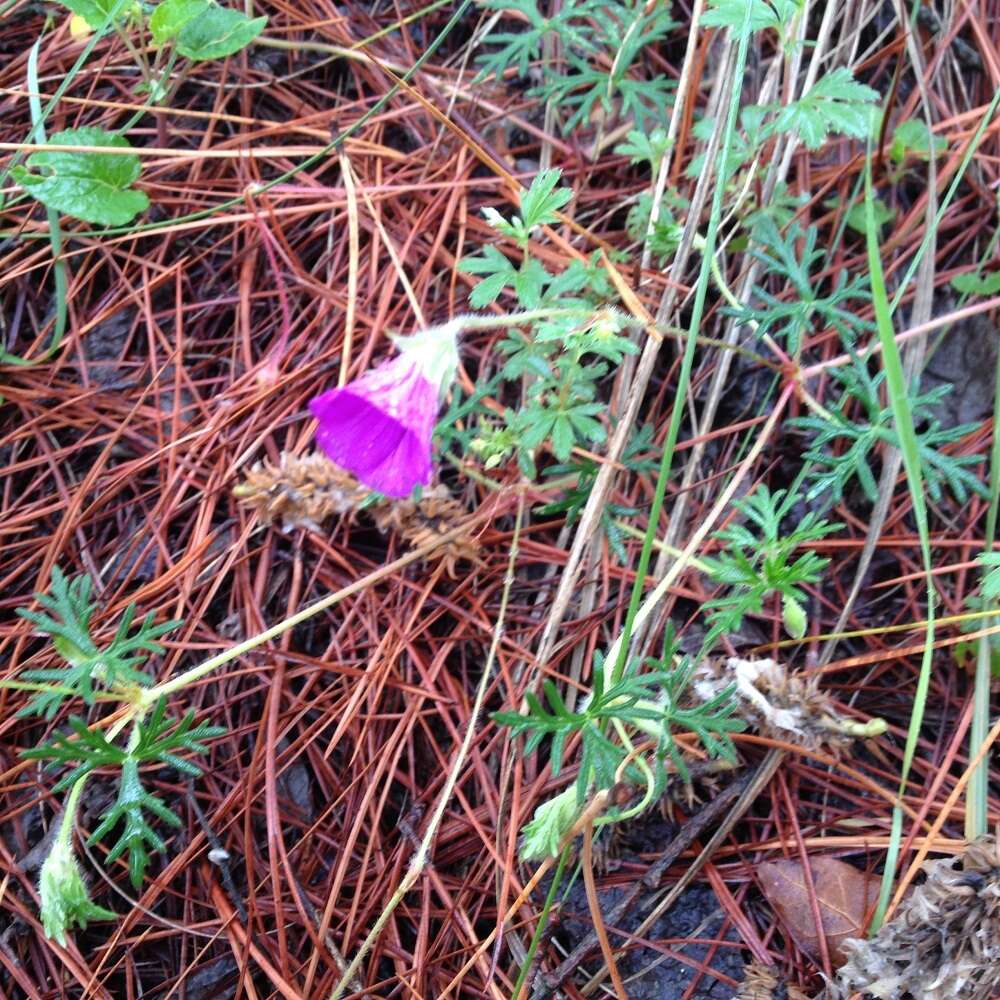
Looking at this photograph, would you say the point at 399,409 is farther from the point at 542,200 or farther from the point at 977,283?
the point at 977,283

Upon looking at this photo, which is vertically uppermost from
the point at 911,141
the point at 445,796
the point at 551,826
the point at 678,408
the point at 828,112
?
the point at 828,112

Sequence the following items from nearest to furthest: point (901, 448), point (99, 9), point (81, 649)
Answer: point (901, 448) → point (81, 649) → point (99, 9)

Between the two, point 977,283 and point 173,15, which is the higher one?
point 173,15

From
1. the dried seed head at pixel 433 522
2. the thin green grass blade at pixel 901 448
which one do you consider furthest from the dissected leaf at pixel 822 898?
the dried seed head at pixel 433 522

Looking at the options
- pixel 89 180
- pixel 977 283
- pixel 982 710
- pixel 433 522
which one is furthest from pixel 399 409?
pixel 977 283

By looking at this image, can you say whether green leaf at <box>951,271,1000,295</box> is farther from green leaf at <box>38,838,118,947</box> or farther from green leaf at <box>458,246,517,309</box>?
green leaf at <box>38,838,118,947</box>

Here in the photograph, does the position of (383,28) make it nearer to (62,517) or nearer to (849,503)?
(62,517)

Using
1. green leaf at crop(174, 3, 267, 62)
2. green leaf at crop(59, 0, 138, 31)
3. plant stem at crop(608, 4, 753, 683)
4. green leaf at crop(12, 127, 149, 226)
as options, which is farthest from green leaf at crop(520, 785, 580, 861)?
green leaf at crop(59, 0, 138, 31)

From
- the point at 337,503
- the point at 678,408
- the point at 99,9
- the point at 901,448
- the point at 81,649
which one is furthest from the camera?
the point at 99,9
